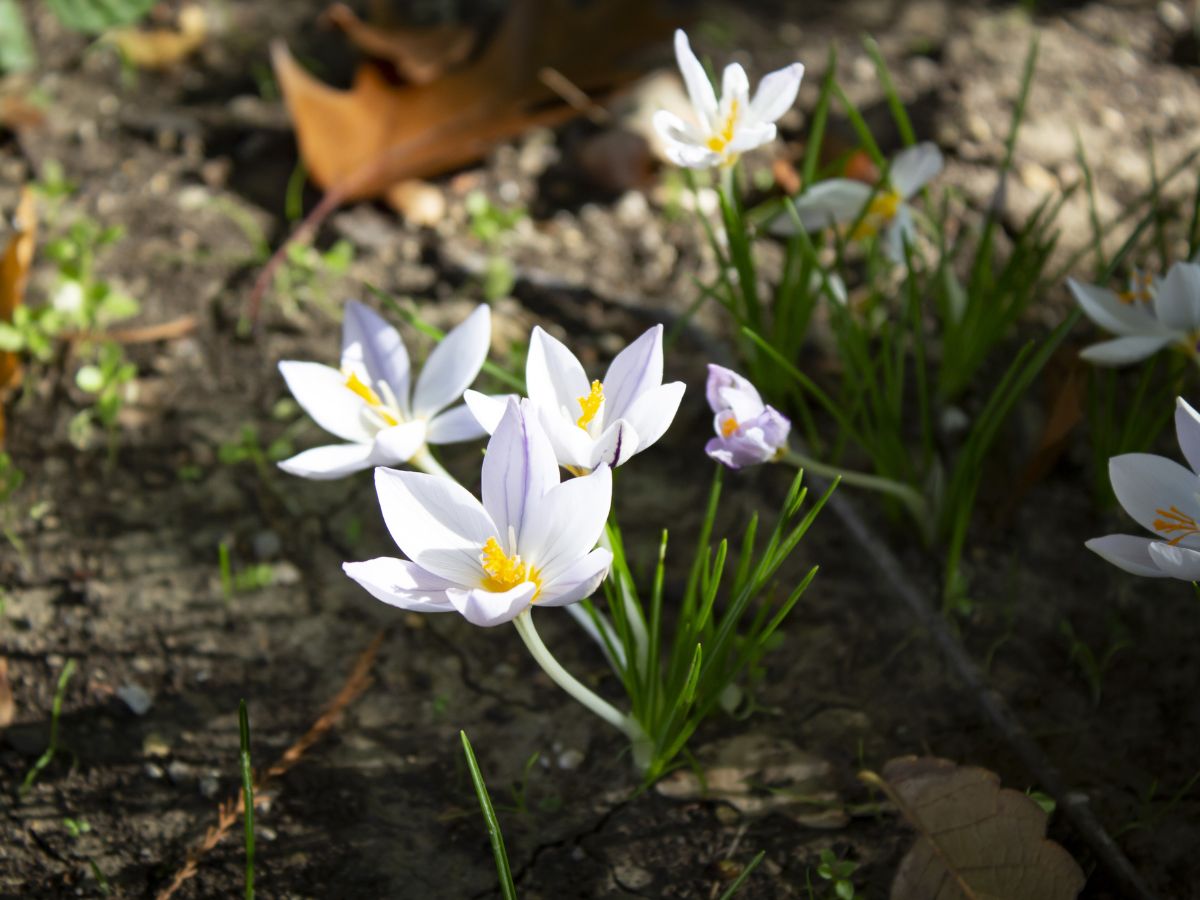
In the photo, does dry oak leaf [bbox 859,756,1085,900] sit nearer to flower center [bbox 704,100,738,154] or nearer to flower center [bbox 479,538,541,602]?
flower center [bbox 479,538,541,602]

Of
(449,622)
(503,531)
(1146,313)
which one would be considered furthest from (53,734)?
(1146,313)

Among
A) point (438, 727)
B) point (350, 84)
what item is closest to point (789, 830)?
point (438, 727)

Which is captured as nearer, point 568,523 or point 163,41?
point 568,523

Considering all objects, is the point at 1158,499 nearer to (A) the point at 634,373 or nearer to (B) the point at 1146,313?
(B) the point at 1146,313

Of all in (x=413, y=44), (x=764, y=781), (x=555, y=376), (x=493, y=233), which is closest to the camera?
(x=555, y=376)

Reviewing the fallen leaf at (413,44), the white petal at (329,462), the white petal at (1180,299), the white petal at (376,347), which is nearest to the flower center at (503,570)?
the white petal at (329,462)
